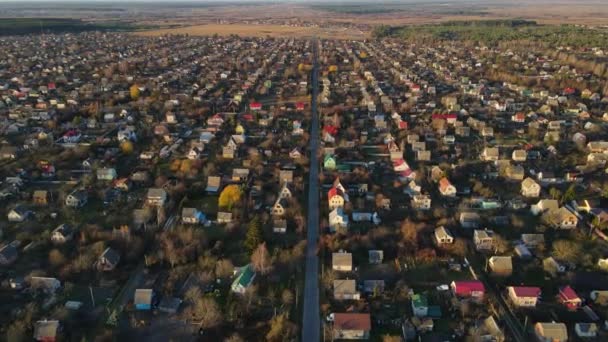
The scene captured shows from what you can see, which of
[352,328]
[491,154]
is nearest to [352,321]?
[352,328]

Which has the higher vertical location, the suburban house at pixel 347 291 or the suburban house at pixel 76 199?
the suburban house at pixel 76 199

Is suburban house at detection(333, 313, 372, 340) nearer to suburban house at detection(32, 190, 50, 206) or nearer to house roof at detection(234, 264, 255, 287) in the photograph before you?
house roof at detection(234, 264, 255, 287)

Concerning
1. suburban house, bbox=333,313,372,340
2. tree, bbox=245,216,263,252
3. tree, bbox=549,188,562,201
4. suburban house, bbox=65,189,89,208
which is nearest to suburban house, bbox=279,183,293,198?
tree, bbox=245,216,263,252

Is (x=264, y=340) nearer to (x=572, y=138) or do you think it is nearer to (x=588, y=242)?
(x=588, y=242)

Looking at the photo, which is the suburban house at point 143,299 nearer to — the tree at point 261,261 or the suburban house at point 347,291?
the tree at point 261,261

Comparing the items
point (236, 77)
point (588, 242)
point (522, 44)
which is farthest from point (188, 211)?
point (522, 44)

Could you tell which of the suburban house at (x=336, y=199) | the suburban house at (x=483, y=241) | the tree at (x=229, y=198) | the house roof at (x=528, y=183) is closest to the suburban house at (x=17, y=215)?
the tree at (x=229, y=198)

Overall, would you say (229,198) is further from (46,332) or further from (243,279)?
(46,332)
